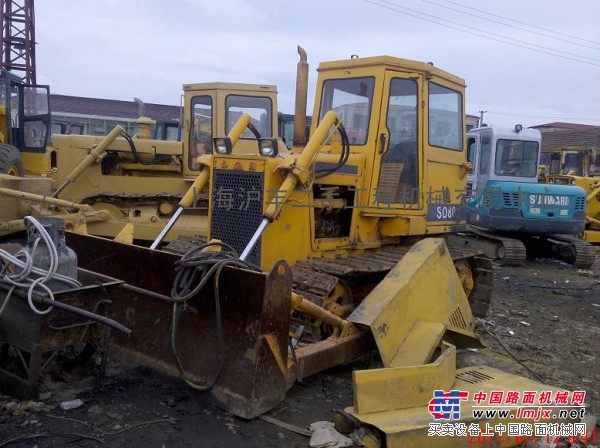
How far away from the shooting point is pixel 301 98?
222 inches

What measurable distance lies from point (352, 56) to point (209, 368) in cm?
332

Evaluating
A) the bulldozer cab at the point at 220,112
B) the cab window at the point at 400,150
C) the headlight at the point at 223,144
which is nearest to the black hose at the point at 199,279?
the headlight at the point at 223,144

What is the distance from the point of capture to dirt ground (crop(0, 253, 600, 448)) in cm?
343

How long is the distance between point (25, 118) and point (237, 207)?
302 inches

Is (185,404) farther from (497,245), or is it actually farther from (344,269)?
(497,245)

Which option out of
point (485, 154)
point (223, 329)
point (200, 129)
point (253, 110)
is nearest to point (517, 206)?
point (485, 154)

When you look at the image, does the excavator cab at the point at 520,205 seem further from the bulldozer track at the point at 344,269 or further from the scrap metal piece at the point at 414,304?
the scrap metal piece at the point at 414,304

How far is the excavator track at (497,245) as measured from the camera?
34.9ft

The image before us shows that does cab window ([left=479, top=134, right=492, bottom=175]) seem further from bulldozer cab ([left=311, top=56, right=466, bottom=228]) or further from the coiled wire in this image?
the coiled wire

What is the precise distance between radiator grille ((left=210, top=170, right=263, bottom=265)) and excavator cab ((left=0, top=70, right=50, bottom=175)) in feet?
23.3

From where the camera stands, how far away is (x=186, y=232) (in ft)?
25.6

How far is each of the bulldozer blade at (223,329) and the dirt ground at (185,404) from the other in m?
0.13

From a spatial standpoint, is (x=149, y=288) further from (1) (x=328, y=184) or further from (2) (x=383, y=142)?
(2) (x=383, y=142)

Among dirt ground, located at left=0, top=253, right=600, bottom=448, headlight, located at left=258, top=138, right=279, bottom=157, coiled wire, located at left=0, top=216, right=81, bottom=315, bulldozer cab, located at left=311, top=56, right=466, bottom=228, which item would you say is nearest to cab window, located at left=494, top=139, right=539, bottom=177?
dirt ground, located at left=0, top=253, right=600, bottom=448
